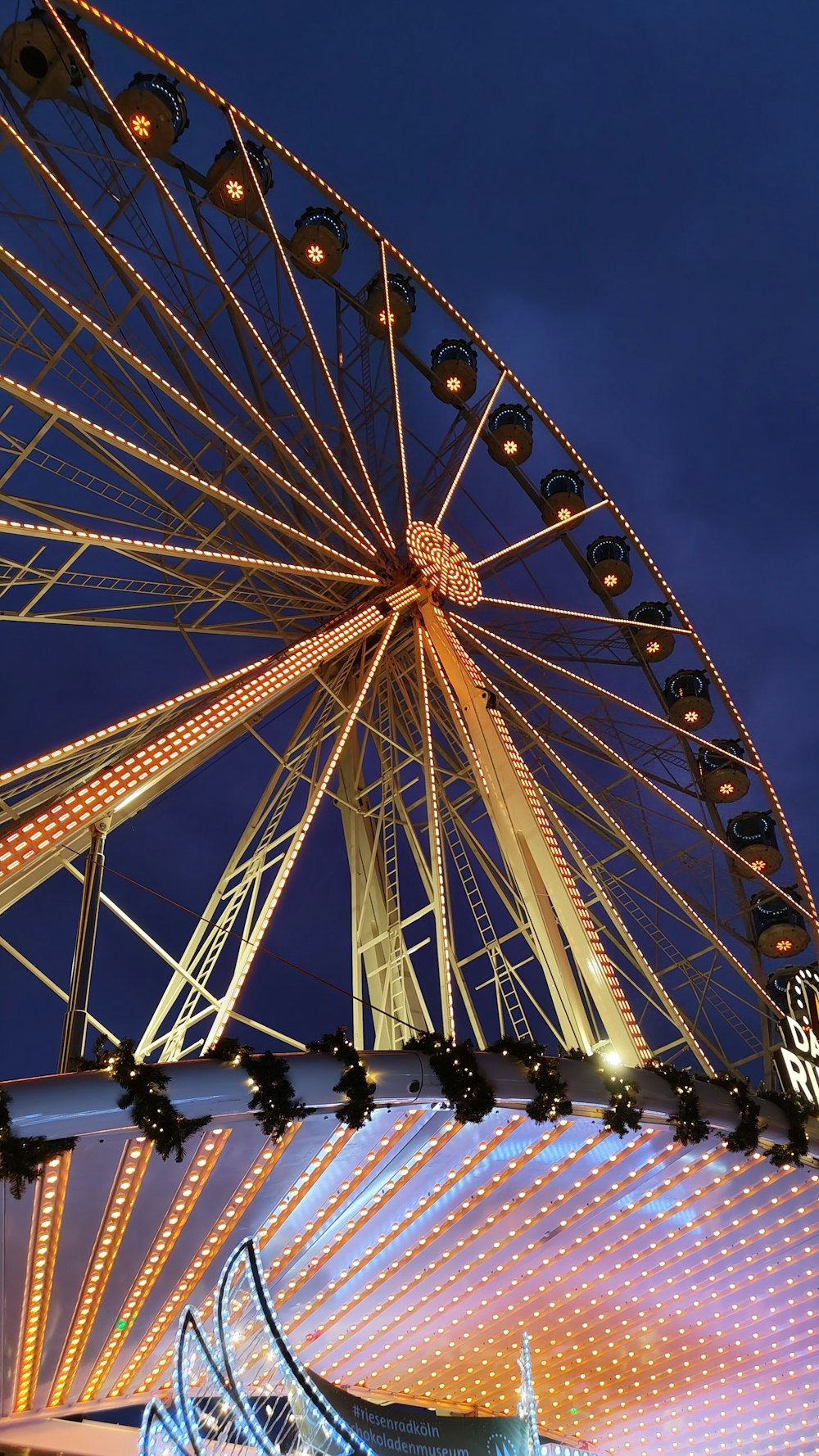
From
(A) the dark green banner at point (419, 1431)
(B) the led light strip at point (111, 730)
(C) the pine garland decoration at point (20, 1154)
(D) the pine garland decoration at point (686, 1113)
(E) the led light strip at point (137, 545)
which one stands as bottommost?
(A) the dark green banner at point (419, 1431)

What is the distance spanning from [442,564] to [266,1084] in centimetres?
840

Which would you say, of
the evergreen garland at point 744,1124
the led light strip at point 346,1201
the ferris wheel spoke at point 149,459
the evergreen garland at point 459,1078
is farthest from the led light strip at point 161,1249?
the ferris wheel spoke at point 149,459

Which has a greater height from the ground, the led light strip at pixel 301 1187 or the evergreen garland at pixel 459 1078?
the evergreen garland at pixel 459 1078

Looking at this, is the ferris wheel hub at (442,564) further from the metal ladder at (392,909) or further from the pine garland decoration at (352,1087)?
the pine garland decoration at (352,1087)

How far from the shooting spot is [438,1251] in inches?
371

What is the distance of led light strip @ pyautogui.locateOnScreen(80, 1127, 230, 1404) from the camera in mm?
7145

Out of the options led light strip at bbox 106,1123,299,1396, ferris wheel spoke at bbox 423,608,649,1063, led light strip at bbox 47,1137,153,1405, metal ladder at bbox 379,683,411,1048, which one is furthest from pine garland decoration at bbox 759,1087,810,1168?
led light strip at bbox 47,1137,153,1405

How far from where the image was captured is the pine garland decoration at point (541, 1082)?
8.03 m

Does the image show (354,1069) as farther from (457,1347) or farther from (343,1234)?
(457,1347)

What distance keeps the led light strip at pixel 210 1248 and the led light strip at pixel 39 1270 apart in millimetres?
889

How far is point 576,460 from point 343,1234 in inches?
480

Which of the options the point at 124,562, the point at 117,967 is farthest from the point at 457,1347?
the point at 117,967

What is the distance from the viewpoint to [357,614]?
12.6m

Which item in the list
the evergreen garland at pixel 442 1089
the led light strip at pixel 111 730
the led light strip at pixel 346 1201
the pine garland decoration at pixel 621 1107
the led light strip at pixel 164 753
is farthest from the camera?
the led light strip at pixel 111 730
